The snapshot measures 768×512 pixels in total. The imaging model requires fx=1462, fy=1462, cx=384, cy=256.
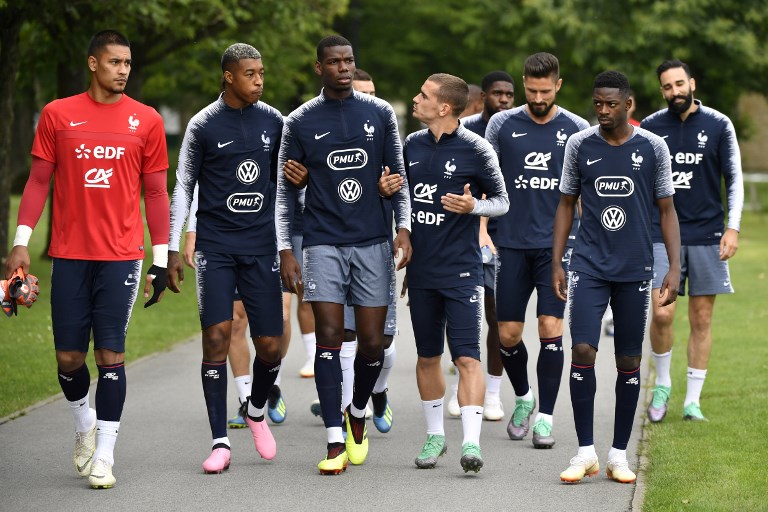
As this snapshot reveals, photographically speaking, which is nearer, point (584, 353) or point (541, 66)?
point (584, 353)

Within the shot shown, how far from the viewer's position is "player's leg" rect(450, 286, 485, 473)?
26.3 feet

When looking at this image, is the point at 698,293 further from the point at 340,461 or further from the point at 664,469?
the point at 340,461

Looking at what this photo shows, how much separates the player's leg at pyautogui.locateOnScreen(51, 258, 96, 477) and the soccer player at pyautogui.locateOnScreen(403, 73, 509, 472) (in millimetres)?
1806

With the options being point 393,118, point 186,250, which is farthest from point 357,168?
point 186,250

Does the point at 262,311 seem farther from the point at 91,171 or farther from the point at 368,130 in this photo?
the point at 91,171

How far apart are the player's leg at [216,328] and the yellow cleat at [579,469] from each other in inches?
73.0

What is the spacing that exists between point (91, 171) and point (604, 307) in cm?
281

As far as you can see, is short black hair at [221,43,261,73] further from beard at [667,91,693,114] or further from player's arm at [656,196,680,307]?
beard at [667,91,693,114]

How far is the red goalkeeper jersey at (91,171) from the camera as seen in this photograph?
7551 mm

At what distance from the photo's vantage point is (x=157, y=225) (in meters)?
7.84

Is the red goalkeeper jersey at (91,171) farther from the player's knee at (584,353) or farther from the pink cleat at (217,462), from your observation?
the player's knee at (584,353)

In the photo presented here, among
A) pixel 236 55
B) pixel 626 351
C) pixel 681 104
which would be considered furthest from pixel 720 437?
pixel 236 55

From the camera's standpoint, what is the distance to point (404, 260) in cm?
799

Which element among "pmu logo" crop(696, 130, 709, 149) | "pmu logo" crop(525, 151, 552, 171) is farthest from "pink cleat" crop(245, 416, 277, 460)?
"pmu logo" crop(696, 130, 709, 149)
